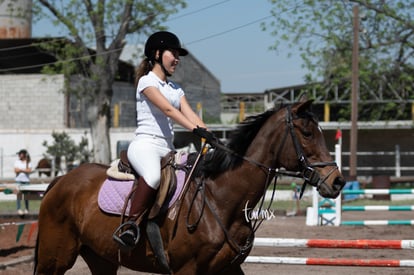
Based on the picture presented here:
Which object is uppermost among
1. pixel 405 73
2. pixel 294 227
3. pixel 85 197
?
pixel 405 73

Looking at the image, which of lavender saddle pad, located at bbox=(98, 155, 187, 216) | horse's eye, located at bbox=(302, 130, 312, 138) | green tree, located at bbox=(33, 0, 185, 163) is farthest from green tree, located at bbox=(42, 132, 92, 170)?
horse's eye, located at bbox=(302, 130, 312, 138)

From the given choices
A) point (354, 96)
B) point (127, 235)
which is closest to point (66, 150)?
point (354, 96)

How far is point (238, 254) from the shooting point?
5.77 m

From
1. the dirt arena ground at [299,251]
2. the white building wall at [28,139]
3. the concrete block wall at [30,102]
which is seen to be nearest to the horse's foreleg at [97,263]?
the dirt arena ground at [299,251]

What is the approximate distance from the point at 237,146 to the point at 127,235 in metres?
1.15

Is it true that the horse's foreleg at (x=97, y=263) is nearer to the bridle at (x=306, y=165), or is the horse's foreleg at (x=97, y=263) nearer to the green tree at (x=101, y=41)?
the bridle at (x=306, y=165)

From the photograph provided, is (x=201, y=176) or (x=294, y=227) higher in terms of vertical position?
(x=201, y=176)

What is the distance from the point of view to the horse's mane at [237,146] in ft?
19.9

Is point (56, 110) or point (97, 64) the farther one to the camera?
point (56, 110)

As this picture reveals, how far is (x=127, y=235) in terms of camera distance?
601 centimetres

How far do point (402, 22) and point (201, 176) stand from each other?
82.9ft

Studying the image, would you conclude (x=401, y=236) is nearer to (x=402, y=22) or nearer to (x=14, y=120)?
(x=402, y=22)

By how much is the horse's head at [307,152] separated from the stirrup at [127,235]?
4.24 ft

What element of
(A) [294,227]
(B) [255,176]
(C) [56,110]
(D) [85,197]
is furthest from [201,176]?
(C) [56,110]
